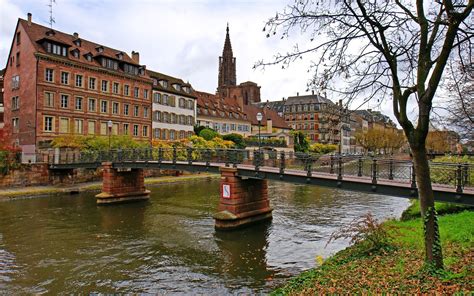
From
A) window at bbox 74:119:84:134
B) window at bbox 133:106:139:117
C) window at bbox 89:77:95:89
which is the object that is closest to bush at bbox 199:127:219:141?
window at bbox 133:106:139:117

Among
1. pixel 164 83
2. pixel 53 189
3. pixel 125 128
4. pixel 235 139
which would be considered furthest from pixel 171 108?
pixel 53 189

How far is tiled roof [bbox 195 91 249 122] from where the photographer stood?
6500 cm

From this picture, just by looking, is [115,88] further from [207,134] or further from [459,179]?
[459,179]

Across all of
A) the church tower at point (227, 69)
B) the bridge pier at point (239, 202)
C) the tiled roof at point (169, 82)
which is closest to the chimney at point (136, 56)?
the tiled roof at point (169, 82)

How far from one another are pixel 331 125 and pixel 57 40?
133 ft

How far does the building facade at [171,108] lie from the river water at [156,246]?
26.4 meters

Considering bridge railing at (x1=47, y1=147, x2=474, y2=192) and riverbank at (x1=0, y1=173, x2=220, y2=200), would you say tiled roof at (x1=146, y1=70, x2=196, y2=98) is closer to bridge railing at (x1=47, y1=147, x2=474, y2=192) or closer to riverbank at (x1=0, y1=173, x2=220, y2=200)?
riverbank at (x1=0, y1=173, x2=220, y2=200)

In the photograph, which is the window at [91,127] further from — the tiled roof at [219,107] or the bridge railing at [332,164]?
the tiled roof at [219,107]

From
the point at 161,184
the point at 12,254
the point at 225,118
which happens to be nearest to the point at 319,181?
the point at 12,254

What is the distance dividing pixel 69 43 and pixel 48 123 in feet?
35.8

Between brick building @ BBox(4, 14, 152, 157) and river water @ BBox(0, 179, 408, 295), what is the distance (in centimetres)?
1457

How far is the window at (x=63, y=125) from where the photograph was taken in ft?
132

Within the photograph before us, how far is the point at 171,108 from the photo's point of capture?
5456cm

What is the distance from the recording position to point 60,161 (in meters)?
35.0
